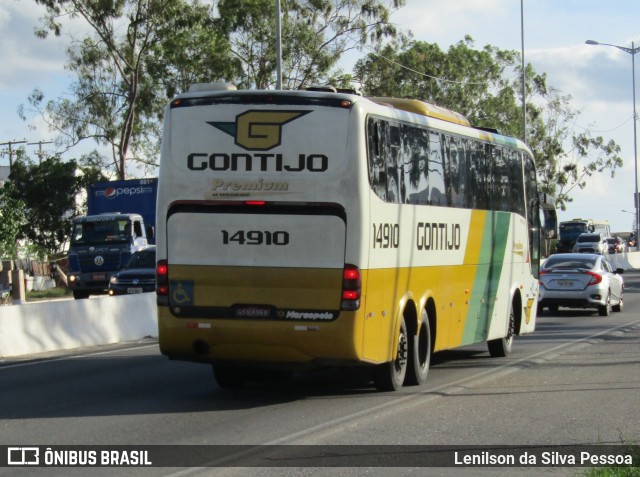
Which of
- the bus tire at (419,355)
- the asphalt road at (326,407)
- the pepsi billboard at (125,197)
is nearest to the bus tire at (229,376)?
the asphalt road at (326,407)

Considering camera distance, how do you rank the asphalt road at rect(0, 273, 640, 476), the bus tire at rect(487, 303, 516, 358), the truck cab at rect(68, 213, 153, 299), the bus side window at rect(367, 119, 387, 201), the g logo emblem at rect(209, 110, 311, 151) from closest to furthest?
the asphalt road at rect(0, 273, 640, 476), the g logo emblem at rect(209, 110, 311, 151), the bus side window at rect(367, 119, 387, 201), the bus tire at rect(487, 303, 516, 358), the truck cab at rect(68, 213, 153, 299)

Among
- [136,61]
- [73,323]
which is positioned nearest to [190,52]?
[136,61]

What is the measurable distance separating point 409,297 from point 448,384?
1.39m

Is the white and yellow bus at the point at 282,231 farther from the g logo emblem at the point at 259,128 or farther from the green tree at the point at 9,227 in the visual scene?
the green tree at the point at 9,227

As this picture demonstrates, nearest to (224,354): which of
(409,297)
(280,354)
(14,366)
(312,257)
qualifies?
(280,354)

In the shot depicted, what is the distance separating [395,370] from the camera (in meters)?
13.4

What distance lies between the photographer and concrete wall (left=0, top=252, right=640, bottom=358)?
18.7 m

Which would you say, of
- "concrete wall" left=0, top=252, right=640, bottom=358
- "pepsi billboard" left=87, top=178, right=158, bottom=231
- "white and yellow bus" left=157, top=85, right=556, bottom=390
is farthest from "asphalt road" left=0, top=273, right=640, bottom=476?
"pepsi billboard" left=87, top=178, right=158, bottom=231

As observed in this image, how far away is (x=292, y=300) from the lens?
11969 mm

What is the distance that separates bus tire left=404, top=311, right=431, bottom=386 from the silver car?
15030 mm

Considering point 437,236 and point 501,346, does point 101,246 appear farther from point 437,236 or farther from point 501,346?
point 437,236

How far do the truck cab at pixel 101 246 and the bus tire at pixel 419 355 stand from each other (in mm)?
22796

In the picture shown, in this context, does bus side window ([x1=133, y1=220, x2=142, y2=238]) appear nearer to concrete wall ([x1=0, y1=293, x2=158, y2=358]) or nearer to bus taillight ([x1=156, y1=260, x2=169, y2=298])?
concrete wall ([x1=0, y1=293, x2=158, y2=358])

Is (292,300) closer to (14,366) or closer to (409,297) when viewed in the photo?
(409,297)
